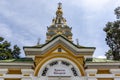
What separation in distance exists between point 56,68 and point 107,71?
449 cm

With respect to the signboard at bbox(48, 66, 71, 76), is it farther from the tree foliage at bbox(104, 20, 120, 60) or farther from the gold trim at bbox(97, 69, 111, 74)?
the tree foliage at bbox(104, 20, 120, 60)

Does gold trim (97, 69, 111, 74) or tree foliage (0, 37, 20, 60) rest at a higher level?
tree foliage (0, 37, 20, 60)

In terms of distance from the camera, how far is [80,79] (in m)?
20.1

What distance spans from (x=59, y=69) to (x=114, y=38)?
770 inches

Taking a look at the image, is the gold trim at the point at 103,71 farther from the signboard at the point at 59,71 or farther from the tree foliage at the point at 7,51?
the tree foliage at the point at 7,51

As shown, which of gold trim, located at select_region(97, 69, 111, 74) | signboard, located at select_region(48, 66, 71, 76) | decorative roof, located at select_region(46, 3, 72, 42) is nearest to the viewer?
gold trim, located at select_region(97, 69, 111, 74)

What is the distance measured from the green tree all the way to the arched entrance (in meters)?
17.5

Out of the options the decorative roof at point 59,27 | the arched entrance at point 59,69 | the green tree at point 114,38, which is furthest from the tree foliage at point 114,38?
the arched entrance at point 59,69

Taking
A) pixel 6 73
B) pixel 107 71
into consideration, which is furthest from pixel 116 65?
pixel 6 73

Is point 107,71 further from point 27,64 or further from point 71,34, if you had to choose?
point 71,34

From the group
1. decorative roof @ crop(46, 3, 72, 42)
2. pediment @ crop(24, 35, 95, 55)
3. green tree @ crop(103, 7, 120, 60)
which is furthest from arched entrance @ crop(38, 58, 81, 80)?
decorative roof @ crop(46, 3, 72, 42)

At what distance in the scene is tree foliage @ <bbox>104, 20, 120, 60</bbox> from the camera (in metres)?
36.9

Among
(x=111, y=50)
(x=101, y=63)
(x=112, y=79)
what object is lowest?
(x=112, y=79)

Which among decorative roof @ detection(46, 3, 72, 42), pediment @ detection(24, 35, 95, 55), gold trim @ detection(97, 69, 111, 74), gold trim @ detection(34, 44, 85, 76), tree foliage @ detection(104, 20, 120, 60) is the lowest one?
gold trim @ detection(97, 69, 111, 74)
